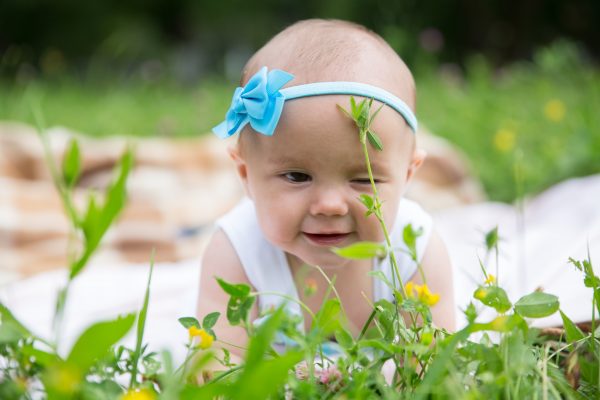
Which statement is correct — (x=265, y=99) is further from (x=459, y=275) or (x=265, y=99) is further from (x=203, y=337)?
(x=459, y=275)

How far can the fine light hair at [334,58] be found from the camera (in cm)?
125

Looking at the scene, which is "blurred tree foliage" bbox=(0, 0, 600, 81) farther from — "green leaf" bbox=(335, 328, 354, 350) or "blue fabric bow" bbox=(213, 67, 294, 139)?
"green leaf" bbox=(335, 328, 354, 350)

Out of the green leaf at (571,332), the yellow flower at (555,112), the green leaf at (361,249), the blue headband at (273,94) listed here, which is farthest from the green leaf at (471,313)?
the yellow flower at (555,112)

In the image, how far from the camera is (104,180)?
10.1ft

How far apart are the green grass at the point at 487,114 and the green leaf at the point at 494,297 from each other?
124cm

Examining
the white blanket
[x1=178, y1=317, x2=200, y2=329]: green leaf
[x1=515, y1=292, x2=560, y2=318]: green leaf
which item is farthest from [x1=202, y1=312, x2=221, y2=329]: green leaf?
the white blanket

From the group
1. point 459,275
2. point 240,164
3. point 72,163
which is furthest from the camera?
point 459,275

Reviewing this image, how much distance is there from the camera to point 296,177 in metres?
1.26

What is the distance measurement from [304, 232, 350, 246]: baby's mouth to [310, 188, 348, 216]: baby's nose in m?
0.06

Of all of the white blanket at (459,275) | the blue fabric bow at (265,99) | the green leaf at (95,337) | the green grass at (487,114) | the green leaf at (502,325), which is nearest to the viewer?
the green leaf at (95,337)

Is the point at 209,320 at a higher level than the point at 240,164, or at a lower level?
lower

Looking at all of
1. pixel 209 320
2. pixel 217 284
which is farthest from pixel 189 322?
pixel 217 284

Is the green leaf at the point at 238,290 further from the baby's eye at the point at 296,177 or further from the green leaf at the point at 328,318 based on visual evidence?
the baby's eye at the point at 296,177

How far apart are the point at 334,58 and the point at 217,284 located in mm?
519
